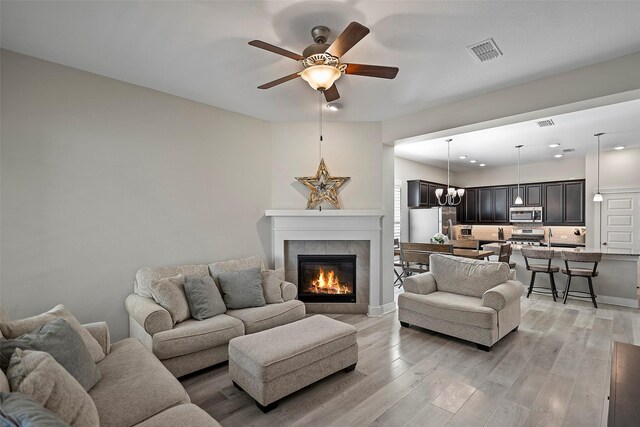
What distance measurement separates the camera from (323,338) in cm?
257

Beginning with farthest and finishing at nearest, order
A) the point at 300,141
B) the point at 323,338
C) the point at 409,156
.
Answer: the point at 409,156 < the point at 300,141 < the point at 323,338

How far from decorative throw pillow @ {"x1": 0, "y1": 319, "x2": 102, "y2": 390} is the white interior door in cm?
841

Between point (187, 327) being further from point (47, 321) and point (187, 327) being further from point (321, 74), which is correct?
point (321, 74)

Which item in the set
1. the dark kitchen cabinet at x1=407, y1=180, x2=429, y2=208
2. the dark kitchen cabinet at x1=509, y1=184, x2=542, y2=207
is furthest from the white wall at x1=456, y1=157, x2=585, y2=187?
the dark kitchen cabinet at x1=407, y1=180, x2=429, y2=208

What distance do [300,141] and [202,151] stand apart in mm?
1396

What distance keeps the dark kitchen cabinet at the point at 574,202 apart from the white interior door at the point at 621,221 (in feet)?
2.46

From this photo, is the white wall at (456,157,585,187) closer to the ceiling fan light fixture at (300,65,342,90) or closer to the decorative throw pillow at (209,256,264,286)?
the decorative throw pillow at (209,256,264,286)

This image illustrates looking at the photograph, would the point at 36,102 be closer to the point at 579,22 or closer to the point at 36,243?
the point at 36,243

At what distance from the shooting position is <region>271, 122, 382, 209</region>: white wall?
14.8 feet

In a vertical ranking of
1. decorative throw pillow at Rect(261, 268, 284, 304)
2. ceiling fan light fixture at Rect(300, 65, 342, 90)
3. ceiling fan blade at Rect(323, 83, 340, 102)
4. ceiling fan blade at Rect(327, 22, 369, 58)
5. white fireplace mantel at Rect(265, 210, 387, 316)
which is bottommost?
decorative throw pillow at Rect(261, 268, 284, 304)

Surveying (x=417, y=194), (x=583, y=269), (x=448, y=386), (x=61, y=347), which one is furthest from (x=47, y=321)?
(x=417, y=194)

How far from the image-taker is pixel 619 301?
190 inches

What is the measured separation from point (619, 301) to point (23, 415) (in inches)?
269

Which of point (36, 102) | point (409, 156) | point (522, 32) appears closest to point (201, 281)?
point (36, 102)
